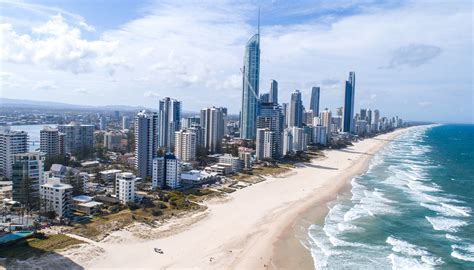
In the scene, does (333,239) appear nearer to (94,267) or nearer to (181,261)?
(181,261)

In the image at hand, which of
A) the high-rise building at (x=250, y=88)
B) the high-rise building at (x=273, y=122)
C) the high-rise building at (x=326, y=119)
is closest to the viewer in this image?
the high-rise building at (x=273, y=122)

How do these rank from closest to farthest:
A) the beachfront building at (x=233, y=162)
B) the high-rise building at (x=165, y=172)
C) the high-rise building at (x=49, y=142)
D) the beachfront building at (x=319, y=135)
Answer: the high-rise building at (x=165, y=172)
the high-rise building at (x=49, y=142)
the beachfront building at (x=233, y=162)
the beachfront building at (x=319, y=135)

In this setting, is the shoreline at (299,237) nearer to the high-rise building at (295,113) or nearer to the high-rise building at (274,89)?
the high-rise building at (295,113)

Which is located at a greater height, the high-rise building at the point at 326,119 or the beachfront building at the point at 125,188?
the high-rise building at the point at 326,119

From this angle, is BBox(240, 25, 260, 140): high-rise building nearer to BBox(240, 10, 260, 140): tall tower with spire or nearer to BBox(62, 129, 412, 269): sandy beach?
BBox(240, 10, 260, 140): tall tower with spire

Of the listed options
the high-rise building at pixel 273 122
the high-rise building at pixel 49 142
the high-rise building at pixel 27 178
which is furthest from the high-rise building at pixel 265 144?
the high-rise building at pixel 27 178

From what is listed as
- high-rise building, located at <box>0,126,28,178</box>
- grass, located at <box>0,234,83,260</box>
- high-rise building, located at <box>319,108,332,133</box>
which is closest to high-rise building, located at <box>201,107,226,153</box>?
high-rise building, located at <box>0,126,28,178</box>

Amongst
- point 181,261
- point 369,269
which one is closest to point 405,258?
point 369,269

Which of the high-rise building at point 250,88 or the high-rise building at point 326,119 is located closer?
the high-rise building at point 250,88
